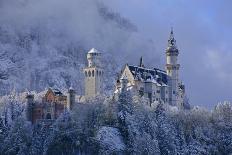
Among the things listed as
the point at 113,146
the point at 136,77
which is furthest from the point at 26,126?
the point at 136,77

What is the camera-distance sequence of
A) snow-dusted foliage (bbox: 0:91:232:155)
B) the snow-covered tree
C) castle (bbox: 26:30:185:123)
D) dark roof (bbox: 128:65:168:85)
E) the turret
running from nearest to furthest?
snow-dusted foliage (bbox: 0:91:232:155) < the snow-covered tree < castle (bbox: 26:30:185:123) < the turret < dark roof (bbox: 128:65:168:85)

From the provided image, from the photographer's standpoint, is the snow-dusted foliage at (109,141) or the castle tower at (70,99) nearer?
the snow-dusted foliage at (109,141)

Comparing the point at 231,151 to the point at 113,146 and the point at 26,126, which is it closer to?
the point at 113,146

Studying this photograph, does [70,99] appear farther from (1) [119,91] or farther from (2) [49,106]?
(1) [119,91]

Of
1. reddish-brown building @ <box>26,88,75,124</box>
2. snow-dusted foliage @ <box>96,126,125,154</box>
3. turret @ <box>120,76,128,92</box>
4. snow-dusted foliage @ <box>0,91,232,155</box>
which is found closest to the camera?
snow-dusted foliage @ <box>96,126,125,154</box>

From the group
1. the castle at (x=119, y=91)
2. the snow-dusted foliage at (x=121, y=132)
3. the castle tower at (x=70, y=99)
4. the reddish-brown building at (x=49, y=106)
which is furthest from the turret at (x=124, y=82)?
the reddish-brown building at (x=49, y=106)

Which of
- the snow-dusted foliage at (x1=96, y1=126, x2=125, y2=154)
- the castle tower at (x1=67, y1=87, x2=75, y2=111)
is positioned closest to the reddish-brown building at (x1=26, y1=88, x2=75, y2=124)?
the castle tower at (x1=67, y1=87, x2=75, y2=111)

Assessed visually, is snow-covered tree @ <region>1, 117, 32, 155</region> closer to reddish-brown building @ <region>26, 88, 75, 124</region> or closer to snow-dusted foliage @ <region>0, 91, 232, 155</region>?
snow-dusted foliage @ <region>0, 91, 232, 155</region>

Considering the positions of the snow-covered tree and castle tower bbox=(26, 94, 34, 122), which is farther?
castle tower bbox=(26, 94, 34, 122)

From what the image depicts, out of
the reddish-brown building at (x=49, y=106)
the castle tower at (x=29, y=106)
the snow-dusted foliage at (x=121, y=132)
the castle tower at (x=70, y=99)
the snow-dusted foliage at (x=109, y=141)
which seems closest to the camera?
the snow-dusted foliage at (x=109, y=141)

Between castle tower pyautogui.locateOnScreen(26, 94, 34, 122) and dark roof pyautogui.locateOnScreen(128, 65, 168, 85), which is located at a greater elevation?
dark roof pyautogui.locateOnScreen(128, 65, 168, 85)

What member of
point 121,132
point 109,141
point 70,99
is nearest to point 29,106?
point 70,99

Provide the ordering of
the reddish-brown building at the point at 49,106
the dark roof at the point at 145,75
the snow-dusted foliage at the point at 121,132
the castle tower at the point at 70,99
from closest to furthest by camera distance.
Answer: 1. the snow-dusted foliage at the point at 121,132
2. the castle tower at the point at 70,99
3. the reddish-brown building at the point at 49,106
4. the dark roof at the point at 145,75

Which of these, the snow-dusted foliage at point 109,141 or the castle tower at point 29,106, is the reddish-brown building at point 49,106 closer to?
the castle tower at point 29,106
